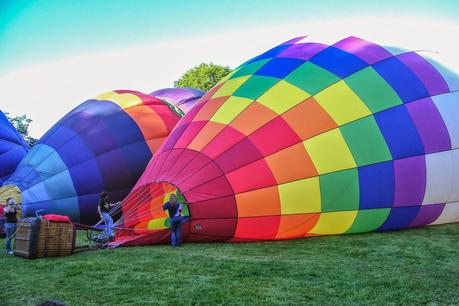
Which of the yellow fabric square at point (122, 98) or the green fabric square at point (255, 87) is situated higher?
the yellow fabric square at point (122, 98)

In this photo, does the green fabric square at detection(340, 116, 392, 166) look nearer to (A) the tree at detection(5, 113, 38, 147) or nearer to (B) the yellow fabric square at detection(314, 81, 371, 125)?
(B) the yellow fabric square at detection(314, 81, 371, 125)

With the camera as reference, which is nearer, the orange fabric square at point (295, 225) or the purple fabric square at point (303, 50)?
the orange fabric square at point (295, 225)

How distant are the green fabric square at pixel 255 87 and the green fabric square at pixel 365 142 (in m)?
1.21

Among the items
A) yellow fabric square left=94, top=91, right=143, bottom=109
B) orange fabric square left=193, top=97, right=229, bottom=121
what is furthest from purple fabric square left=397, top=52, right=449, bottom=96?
yellow fabric square left=94, top=91, right=143, bottom=109

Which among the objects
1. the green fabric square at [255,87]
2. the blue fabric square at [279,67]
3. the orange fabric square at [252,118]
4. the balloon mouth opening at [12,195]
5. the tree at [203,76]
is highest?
the tree at [203,76]

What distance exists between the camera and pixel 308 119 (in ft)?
19.6

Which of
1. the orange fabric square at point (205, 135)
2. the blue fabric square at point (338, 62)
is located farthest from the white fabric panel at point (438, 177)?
the orange fabric square at point (205, 135)

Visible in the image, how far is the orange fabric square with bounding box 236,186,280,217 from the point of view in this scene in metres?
5.57

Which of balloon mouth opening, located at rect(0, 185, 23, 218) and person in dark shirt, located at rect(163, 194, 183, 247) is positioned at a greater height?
balloon mouth opening, located at rect(0, 185, 23, 218)

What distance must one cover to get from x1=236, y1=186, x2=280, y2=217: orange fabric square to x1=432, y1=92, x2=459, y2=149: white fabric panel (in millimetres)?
2767

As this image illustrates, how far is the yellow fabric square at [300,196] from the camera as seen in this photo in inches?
222

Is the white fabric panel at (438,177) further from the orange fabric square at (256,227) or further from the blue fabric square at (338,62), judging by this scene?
the orange fabric square at (256,227)

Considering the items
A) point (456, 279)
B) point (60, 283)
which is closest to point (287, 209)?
point (456, 279)

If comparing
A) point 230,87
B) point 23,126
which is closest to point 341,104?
point 230,87
